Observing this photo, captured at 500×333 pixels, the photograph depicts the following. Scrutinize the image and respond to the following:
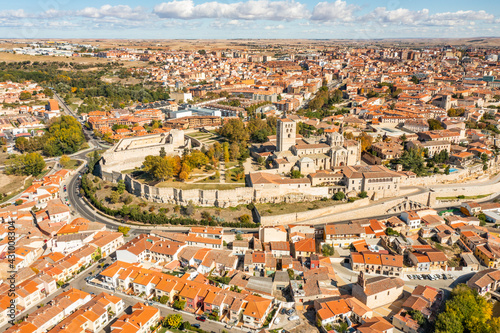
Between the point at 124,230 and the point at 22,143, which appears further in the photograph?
the point at 22,143

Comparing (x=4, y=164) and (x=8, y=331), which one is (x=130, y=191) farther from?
(x=4, y=164)

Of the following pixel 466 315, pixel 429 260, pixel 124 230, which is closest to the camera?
pixel 466 315

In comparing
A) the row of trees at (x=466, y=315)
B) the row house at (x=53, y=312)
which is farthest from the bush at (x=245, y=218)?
the row of trees at (x=466, y=315)

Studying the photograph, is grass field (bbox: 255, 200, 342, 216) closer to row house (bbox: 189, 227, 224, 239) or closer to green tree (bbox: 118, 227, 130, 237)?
row house (bbox: 189, 227, 224, 239)

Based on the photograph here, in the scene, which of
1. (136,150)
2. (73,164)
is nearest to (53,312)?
(136,150)

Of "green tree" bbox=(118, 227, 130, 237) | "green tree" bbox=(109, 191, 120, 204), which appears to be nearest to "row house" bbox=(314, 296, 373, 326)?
"green tree" bbox=(118, 227, 130, 237)

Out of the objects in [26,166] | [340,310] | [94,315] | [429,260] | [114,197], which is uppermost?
[26,166]

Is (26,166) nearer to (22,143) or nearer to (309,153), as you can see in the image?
(22,143)
